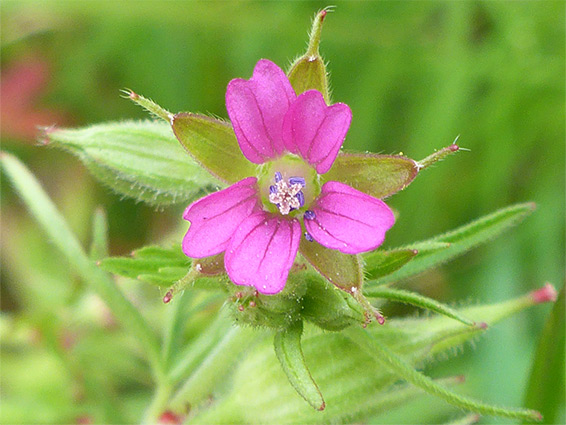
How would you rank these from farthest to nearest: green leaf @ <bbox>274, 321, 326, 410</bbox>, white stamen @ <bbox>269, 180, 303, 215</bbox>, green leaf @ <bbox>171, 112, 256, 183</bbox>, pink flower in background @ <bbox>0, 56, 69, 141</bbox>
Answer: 1. pink flower in background @ <bbox>0, 56, 69, 141</bbox>
2. white stamen @ <bbox>269, 180, 303, 215</bbox>
3. green leaf @ <bbox>171, 112, 256, 183</bbox>
4. green leaf @ <bbox>274, 321, 326, 410</bbox>

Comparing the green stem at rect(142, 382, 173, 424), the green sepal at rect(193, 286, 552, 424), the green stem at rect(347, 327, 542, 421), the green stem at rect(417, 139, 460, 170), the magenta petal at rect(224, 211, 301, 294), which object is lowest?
the green stem at rect(142, 382, 173, 424)

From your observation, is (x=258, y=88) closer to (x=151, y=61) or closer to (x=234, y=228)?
(x=234, y=228)

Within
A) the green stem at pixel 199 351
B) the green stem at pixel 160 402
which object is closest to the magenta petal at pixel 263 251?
the green stem at pixel 199 351

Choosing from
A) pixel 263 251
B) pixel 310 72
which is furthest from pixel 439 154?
pixel 263 251

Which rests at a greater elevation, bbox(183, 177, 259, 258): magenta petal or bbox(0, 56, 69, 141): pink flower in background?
bbox(183, 177, 259, 258): magenta petal

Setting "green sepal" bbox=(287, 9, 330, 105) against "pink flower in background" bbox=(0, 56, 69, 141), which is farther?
"pink flower in background" bbox=(0, 56, 69, 141)

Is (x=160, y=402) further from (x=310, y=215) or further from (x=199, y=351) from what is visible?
(x=310, y=215)

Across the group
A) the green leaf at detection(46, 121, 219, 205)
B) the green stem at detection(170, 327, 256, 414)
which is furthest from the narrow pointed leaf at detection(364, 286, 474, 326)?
the green leaf at detection(46, 121, 219, 205)

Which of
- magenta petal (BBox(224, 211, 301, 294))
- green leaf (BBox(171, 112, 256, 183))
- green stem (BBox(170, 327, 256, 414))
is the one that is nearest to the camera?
magenta petal (BBox(224, 211, 301, 294))

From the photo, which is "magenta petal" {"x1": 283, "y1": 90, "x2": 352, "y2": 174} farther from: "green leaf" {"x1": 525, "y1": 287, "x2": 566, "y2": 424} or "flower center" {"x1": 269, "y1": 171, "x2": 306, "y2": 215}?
"green leaf" {"x1": 525, "y1": 287, "x2": 566, "y2": 424}
